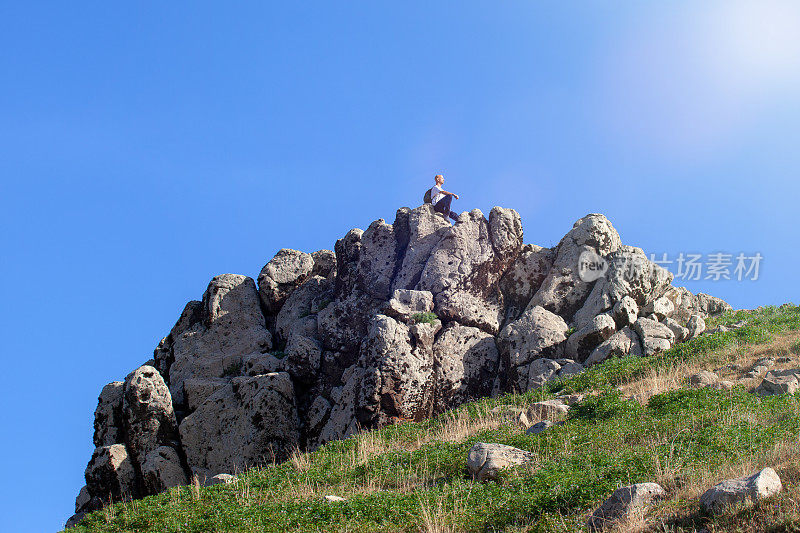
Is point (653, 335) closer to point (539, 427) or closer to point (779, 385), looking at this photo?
point (779, 385)

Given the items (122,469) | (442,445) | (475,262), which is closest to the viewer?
(442,445)

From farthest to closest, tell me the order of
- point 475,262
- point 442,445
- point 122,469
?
point 475,262 → point 122,469 → point 442,445

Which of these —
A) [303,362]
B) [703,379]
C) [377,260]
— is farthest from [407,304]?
[703,379]

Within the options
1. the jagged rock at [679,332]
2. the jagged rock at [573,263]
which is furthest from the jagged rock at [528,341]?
the jagged rock at [679,332]

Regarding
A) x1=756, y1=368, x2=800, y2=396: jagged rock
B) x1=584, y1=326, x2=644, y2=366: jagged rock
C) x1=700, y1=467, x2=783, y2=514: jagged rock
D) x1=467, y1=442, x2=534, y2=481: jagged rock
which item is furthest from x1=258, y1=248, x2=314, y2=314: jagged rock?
x1=700, y1=467, x2=783, y2=514: jagged rock

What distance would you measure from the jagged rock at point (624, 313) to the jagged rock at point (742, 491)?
14035mm

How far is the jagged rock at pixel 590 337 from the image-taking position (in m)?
21.9

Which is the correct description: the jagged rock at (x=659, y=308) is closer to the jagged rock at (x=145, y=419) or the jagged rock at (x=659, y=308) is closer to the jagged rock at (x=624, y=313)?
the jagged rock at (x=624, y=313)

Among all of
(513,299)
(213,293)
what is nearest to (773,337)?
(513,299)

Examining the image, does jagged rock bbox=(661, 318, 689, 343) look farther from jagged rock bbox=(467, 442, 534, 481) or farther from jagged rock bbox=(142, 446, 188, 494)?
jagged rock bbox=(142, 446, 188, 494)

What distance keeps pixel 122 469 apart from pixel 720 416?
19540 millimetres

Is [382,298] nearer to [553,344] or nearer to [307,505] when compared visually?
[553,344]

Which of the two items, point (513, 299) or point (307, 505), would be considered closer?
point (307, 505)

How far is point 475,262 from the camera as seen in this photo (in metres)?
25.2
